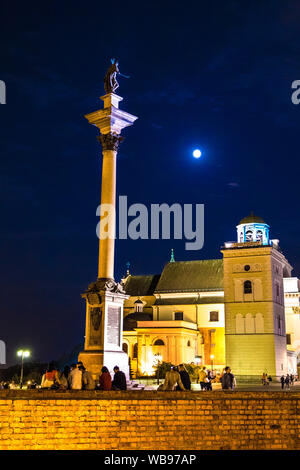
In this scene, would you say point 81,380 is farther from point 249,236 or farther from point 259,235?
point 259,235

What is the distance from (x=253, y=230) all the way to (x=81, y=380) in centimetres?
4673

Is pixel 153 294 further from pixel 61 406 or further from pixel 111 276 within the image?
pixel 61 406

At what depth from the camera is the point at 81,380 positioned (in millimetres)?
14508

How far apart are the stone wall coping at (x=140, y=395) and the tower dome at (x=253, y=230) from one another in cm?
4730

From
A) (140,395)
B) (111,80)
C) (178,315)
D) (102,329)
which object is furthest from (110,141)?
(178,315)

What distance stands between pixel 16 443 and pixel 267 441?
Result: 5450 mm

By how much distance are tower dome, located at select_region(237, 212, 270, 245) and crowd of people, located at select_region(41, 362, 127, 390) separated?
1788 inches

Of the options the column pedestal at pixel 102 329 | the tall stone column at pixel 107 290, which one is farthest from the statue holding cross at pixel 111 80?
the column pedestal at pixel 102 329

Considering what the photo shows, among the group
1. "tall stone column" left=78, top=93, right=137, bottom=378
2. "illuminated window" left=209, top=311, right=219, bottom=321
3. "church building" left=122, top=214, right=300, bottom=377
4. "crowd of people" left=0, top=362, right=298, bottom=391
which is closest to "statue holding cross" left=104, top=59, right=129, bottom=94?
"tall stone column" left=78, top=93, right=137, bottom=378

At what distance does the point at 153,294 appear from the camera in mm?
68875

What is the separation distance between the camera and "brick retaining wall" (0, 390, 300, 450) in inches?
455

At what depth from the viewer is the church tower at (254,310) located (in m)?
53.0

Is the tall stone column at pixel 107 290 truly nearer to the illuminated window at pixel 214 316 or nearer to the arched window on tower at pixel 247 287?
the arched window on tower at pixel 247 287
